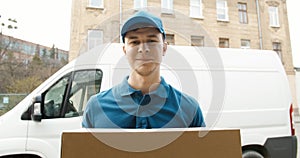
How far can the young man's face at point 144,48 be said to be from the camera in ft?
3.97

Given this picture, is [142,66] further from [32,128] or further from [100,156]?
[32,128]

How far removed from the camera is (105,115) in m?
1.23

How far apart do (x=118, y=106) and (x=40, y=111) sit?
6.30 ft

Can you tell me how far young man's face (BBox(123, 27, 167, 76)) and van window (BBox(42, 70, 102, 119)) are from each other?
1.88 m

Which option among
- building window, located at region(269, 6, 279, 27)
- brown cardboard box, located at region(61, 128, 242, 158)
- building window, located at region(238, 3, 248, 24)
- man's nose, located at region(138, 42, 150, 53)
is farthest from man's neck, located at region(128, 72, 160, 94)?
building window, located at region(269, 6, 279, 27)

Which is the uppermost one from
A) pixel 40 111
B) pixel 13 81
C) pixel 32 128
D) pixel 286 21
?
pixel 286 21

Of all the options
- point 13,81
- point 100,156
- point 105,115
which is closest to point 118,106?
point 105,115

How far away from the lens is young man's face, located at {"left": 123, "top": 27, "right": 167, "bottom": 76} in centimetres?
121

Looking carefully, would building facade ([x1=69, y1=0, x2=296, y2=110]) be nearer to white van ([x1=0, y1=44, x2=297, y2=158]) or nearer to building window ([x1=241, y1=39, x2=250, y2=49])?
building window ([x1=241, y1=39, x2=250, y2=49])

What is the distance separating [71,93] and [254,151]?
2.74m

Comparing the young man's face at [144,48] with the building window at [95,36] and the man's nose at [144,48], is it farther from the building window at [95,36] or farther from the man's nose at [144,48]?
the building window at [95,36]

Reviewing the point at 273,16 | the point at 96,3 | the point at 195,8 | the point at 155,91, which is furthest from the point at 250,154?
the point at 273,16

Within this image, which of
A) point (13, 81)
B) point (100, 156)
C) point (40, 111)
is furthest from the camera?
point (13, 81)

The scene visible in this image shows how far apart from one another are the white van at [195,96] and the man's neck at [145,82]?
1525 mm
